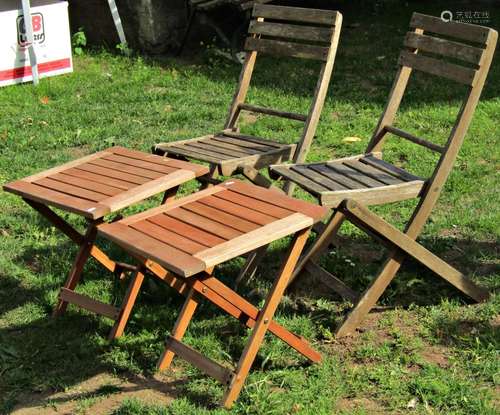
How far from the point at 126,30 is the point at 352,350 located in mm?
6269

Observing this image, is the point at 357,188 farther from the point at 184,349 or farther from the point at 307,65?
the point at 307,65

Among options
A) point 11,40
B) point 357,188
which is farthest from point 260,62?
point 357,188

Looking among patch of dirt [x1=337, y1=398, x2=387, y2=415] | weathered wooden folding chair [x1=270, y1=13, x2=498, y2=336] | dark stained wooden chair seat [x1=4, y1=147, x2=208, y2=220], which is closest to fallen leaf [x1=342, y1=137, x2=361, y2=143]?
weathered wooden folding chair [x1=270, y1=13, x2=498, y2=336]

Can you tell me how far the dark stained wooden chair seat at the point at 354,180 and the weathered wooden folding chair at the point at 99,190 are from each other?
497mm

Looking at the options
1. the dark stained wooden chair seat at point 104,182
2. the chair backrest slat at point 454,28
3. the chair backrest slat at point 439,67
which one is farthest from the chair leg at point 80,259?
the chair backrest slat at point 454,28

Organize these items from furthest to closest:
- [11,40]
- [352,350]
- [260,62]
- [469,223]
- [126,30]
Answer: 1. [126,30]
2. [260,62]
3. [11,40]
4. [469,223]
5. [352,350]

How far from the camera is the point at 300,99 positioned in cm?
749

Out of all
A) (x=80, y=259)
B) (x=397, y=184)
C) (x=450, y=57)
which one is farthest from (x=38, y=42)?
(x=397, y=184)

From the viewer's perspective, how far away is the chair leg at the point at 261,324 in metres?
3.36

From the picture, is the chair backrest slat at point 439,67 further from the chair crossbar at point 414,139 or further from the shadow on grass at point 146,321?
the shadow on grass at point 146,321

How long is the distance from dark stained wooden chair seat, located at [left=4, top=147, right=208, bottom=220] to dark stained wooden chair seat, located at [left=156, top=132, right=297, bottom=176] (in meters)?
0.28

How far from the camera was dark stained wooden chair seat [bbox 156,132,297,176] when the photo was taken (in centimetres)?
437

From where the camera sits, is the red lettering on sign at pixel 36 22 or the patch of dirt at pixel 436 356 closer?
the patch of dirt at pixel 436 356

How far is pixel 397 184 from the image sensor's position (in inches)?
158
